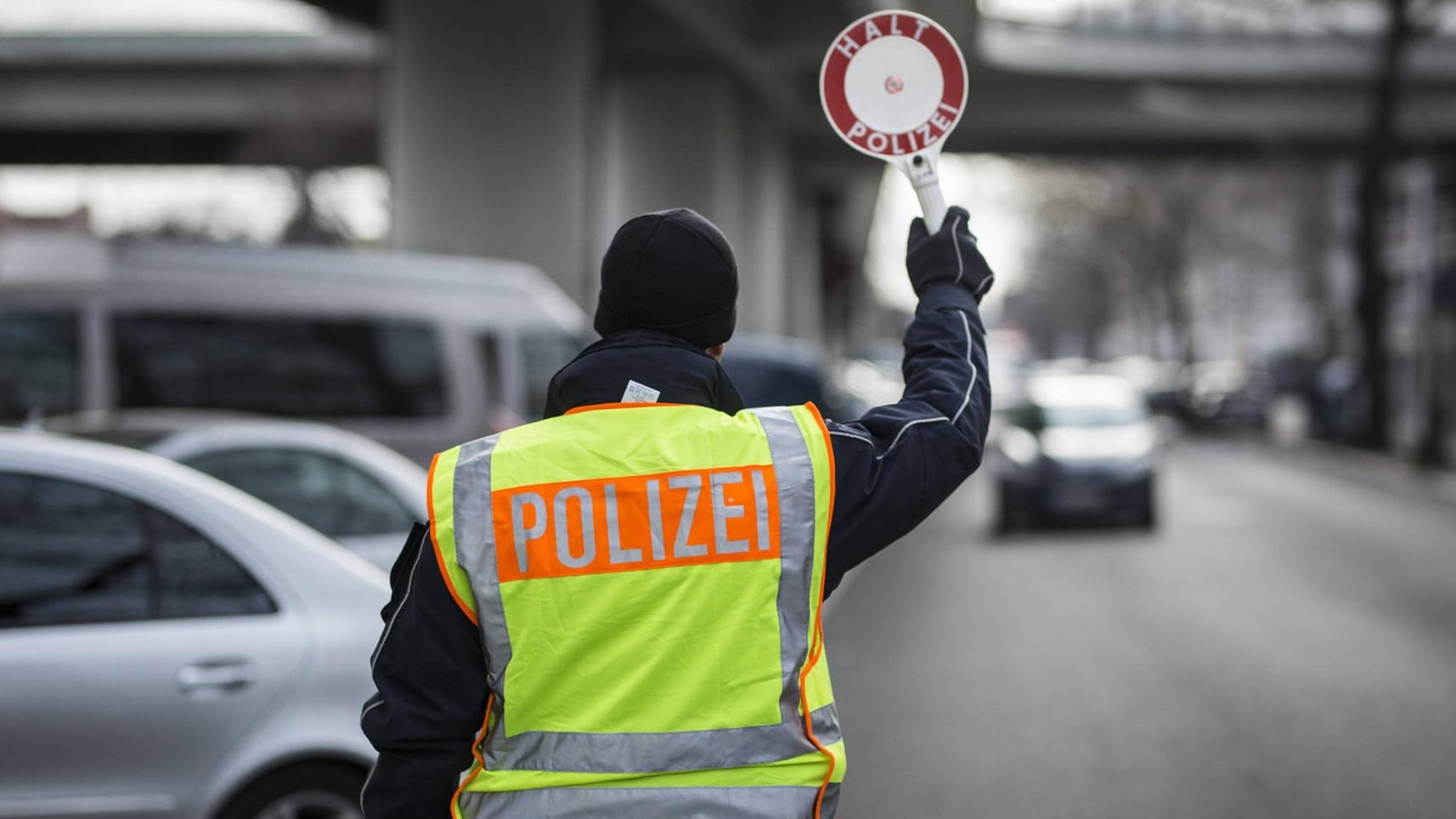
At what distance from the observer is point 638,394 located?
8.25 feet

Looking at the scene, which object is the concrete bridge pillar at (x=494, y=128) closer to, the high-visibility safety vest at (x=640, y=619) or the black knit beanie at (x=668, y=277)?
the black knit beanie at (x=668, y=277)

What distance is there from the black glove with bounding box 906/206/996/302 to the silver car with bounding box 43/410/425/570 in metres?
4.28

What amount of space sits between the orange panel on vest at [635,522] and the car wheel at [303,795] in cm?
248

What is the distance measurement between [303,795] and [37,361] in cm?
700

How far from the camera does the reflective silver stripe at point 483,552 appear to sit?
95.3 inches

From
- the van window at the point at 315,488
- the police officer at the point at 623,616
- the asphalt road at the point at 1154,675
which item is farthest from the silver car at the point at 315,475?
the police officer at the point at 623,616

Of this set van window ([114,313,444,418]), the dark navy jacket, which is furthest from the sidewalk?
the dark navy jacket

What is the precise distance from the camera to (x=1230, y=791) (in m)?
6.45

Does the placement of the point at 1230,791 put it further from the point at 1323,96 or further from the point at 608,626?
the point at 1323,96

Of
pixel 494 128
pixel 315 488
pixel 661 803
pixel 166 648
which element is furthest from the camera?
pixel 494 128

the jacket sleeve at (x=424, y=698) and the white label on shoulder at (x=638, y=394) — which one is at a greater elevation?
the white label on shoulder at (x=638, y=394)

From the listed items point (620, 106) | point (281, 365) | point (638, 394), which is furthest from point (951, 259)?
point (620, 106)

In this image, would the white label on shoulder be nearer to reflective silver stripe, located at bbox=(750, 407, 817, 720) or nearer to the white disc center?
reflective silver stripe, located at bbox=(750, 407, 817, 720)

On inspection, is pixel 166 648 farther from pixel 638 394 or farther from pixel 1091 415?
pixel 1091 415
